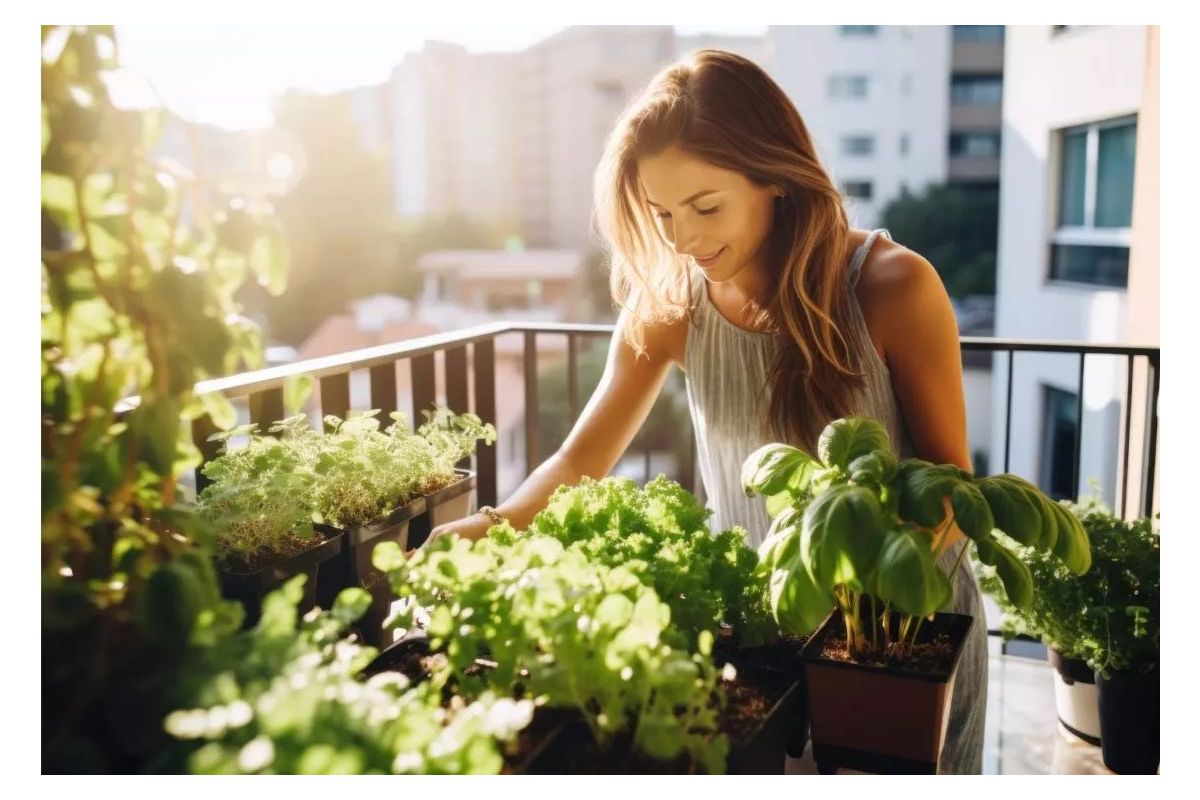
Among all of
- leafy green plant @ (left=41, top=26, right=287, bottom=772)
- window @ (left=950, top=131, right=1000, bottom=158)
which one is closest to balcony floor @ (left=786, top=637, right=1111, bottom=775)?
leafy green plant @ (left=41, top=26, right=287, bottom=772)

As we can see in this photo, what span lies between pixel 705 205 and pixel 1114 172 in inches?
168

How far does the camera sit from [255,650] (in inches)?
30.3

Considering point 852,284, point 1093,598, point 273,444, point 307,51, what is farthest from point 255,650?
point 1093,598

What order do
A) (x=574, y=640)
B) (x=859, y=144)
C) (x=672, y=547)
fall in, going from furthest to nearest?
(x=859, y=144) < (x=672, y=547) < (x=574, y=640)

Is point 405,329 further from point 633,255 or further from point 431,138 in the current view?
point 633,255

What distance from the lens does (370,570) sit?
1351 millimetres

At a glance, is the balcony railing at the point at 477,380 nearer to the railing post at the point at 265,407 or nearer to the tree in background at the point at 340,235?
the railing post at the point at 265,407

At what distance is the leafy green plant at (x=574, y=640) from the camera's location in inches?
31.5

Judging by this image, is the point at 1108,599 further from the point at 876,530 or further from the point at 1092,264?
the point at 1092,264

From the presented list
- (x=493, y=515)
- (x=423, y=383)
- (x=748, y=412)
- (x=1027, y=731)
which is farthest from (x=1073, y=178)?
(x=493, y=515)

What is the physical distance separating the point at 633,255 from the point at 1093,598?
1.20m

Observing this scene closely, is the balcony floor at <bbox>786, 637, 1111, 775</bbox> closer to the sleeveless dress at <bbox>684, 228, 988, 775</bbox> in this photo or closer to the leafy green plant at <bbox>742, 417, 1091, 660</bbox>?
the sleeveless dress at <bbox>684, 228, 988, 775</bbox>

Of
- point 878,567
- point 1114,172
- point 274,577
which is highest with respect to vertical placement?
point 1114,172

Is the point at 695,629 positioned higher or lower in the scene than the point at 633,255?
lower
